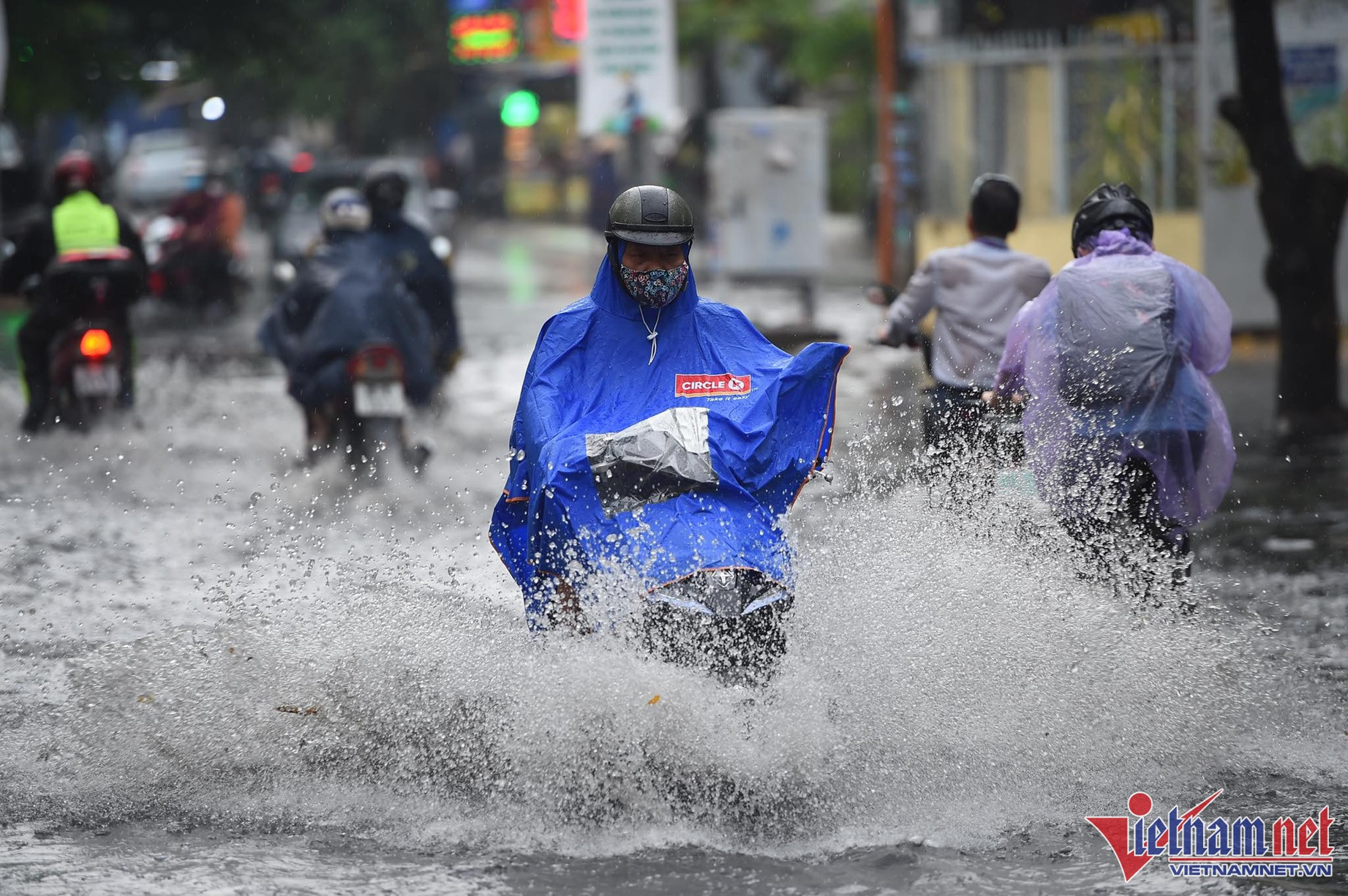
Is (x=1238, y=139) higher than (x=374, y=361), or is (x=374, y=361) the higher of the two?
(x=1238, y=139)

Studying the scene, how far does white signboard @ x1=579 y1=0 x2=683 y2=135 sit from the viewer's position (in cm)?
2191

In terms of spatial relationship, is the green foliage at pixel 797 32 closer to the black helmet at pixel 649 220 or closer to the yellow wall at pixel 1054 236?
the yellow wall at pixel 1054 236

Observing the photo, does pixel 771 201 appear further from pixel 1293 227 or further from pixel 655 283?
pixel 655 283

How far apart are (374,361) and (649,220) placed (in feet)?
17.0

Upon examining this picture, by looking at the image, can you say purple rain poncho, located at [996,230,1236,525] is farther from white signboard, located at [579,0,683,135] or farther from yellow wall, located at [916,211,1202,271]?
white signboard, located at [579,0,683,135]

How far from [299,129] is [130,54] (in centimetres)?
4432

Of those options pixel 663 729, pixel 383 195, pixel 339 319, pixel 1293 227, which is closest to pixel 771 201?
pixel 1293 227

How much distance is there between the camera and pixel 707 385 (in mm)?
5547

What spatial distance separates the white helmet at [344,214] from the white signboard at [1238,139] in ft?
26.6

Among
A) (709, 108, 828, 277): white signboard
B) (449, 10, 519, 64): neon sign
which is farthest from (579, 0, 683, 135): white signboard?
(449, 10, 519, 64): neon sign

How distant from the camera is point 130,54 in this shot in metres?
27.9

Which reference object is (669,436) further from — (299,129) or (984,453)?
(299,129)

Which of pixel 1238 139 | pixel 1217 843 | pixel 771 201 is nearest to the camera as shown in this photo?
pixel 1217 843

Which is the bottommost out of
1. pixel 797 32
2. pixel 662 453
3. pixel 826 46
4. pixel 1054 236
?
pixel 1054 236
